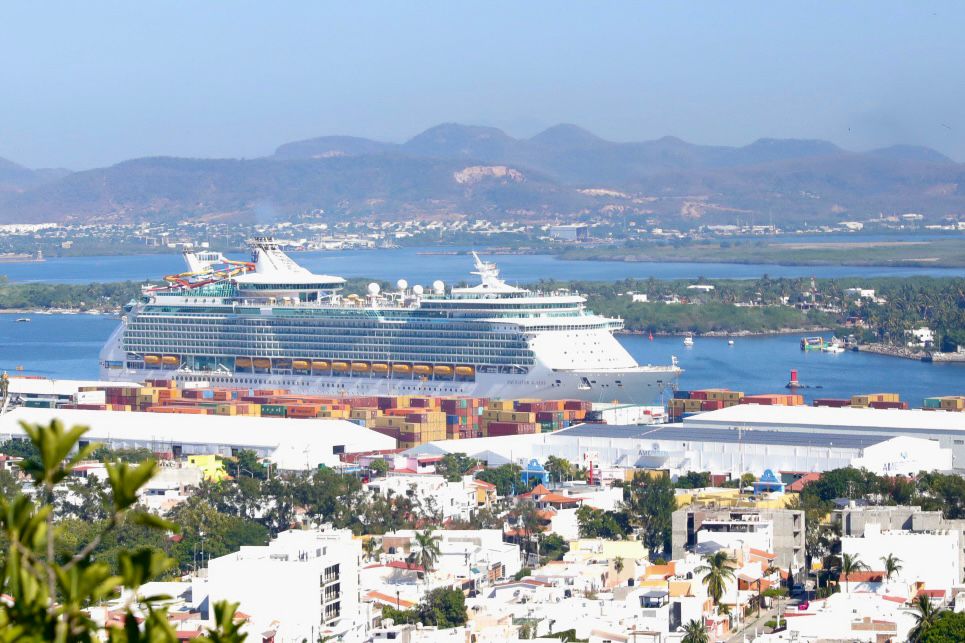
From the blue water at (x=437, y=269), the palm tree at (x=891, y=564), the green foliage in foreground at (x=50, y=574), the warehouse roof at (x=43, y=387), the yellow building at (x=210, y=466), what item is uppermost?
the green foliage in foreground at (x=50, y=574)

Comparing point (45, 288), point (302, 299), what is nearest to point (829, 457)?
point (302, 299)

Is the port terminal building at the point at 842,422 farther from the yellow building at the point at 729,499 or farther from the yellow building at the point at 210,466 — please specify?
the yellow building at the point at 210,466

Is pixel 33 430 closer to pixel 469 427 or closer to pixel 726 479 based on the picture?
pixel 726 479

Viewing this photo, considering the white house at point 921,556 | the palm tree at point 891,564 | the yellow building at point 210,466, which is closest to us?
the palm tree at point 891,564

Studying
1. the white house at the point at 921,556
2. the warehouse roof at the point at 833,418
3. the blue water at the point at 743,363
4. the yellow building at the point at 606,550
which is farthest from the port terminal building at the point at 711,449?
the blue water at the point at 743,363

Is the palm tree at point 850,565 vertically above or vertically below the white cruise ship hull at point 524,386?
above

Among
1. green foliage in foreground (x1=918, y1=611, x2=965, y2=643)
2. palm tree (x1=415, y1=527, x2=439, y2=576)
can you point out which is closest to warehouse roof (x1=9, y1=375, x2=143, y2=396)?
palm tree (x1=415, y1=527, x2=439, y2=576)

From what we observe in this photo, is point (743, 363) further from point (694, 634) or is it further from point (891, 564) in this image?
point (694, 634)

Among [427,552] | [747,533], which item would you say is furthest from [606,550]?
[427,552]
